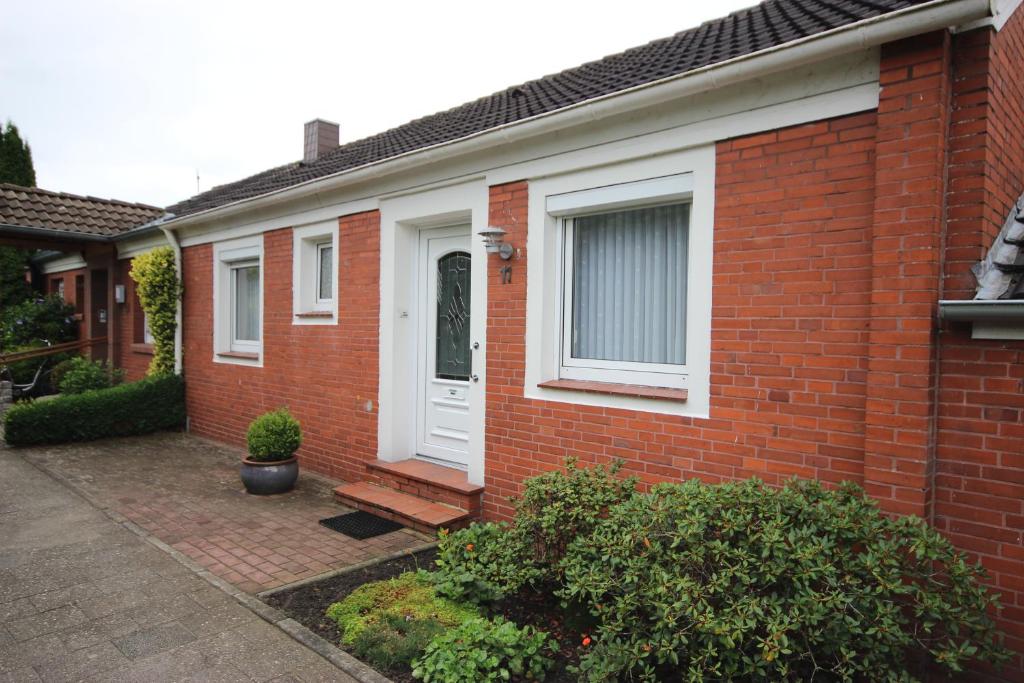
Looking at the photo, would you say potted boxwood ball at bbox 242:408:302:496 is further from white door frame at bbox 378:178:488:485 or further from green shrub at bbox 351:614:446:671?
green shrub at bbox 351:614:446:671

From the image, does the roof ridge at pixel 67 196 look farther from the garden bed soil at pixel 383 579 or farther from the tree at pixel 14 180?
the garden bed soil at pixel 383 579

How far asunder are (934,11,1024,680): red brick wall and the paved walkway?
3.38 meters

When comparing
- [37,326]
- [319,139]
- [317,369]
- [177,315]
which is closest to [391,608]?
[317,369]

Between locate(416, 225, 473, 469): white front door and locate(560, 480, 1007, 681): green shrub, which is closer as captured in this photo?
locate(560, 480, 1007, 681): green shrub

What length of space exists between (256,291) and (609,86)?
21.3 feet

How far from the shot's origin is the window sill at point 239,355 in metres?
8.84

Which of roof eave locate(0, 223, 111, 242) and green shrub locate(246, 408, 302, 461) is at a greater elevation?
roof eave locate(0, 223, 111, 242)

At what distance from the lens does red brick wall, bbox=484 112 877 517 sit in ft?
11.5

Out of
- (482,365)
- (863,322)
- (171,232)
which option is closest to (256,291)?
(171,232)

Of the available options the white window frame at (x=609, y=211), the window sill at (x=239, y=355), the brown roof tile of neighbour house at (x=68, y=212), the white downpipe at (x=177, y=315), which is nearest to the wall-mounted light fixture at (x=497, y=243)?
the white window frame at (x=609, y=211)

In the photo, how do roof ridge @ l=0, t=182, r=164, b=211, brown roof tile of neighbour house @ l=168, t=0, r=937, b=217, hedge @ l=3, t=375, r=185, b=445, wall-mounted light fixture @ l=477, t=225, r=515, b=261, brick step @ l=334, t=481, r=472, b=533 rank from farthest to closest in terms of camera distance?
roof ridge @ l=0, t=182, r=164, b=211 → hedge @ l=3, t=375, r=185, b=445 → brick step @ l=334, t=481, r=472, b=533 → wall-mounted light fixture @ l=477, t=225, r=515, b=261 → brown roof tile of neighbour house @ l=168, t=0, r=937, b=217

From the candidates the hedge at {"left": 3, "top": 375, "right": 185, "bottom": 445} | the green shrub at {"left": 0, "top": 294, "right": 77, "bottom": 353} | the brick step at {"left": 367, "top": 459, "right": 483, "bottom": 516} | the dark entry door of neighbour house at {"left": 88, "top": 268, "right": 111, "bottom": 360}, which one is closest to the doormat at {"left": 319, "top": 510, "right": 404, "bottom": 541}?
the brick step at {"left": 367, "top": 459, "right": 483, "bottom": 516}

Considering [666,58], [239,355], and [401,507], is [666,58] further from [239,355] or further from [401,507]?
[239,355]

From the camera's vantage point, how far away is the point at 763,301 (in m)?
3.85
